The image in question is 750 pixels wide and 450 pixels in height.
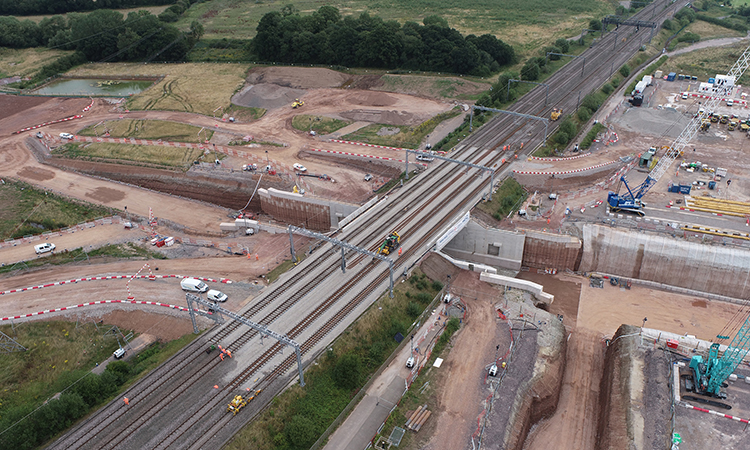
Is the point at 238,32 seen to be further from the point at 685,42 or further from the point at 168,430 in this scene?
the point at 168,430

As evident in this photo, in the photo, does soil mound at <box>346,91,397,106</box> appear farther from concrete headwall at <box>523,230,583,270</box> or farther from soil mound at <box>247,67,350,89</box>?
concrete headwall at <box>523,230,583,270</box>

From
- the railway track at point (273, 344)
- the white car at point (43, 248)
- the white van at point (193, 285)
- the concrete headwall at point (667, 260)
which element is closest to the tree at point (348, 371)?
the railway track at point (273, 344)

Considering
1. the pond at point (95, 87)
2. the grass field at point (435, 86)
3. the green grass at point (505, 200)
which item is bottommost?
the green grass at point (505, 200)

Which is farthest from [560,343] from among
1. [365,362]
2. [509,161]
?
[509,161]

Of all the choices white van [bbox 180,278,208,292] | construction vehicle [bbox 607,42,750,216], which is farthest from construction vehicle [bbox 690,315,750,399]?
white van [bbox 180,278,208,292]

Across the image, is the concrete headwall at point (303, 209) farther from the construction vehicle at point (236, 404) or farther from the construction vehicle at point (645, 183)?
the construction vehicle at point (645, 183)

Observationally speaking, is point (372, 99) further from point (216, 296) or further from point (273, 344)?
point (273, 344)

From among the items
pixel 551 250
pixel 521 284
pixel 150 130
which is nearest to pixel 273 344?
pixel 521 284
